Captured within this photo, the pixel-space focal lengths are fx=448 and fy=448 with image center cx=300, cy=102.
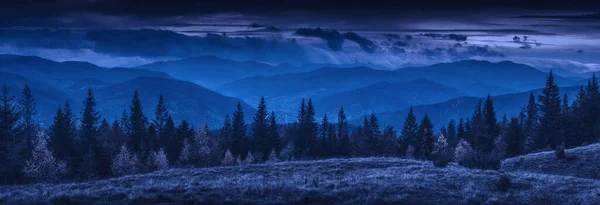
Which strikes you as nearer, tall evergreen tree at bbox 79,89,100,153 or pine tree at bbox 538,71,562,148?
tall evergreen tree at bbox 79,89,100,153

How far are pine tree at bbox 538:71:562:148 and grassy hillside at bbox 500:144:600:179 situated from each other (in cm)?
3625

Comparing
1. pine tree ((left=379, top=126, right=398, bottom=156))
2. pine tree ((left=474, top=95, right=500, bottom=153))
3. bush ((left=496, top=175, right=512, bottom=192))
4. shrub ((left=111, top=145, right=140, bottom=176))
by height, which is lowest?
shrub ((left=111, top=145, right=140, bottom=176))

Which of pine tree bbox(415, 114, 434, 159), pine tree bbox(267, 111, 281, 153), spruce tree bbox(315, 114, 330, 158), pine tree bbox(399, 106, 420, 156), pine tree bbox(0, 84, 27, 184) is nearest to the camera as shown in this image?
pine tree bbox(0, 84, 27, 184)

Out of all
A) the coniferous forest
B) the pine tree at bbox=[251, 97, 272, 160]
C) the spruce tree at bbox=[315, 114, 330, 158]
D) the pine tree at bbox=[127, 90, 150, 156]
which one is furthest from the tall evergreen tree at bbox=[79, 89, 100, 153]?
the spruce tree at bbox=[315, 114, 330, 158]

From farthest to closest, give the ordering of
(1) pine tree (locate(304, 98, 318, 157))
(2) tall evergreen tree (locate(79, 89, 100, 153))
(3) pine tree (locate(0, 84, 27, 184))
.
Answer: (1) pine tree (locate(304, 98, 318, 157)) → (2) tall evergreen tree (locate(79, 89, 100, 153)) → (3) pine tree (locate(0, 84, 27, 184))

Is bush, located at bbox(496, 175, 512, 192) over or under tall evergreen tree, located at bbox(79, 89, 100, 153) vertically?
under

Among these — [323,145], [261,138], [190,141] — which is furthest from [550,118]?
[190,141]

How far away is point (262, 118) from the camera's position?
A: 87250 mm

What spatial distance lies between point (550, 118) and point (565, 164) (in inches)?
1891

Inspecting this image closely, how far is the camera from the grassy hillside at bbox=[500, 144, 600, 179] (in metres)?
32.3

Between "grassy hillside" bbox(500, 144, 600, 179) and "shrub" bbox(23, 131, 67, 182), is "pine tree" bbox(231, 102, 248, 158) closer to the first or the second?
"shrub" bbox(23, 131, 67, 182)

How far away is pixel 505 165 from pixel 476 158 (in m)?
7.59

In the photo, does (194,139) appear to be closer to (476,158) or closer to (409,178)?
(476,158)

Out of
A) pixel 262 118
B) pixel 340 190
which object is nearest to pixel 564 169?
pixel 340 190
